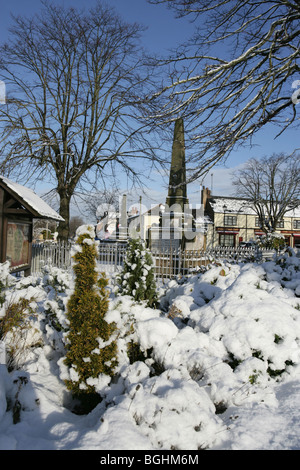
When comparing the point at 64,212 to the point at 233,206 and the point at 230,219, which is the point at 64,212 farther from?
the point at 233,206

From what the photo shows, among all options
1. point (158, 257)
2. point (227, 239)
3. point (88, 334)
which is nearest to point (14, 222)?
point (158, 257)

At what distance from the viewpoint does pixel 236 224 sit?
145 feet

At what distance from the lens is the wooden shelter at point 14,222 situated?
841 centimetres

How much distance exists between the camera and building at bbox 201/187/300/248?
43.4 metres

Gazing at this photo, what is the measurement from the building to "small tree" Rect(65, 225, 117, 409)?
40.1 metres

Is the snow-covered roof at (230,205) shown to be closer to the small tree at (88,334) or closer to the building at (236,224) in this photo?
the building at (236,224)

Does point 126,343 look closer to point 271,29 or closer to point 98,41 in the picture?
point 271,29

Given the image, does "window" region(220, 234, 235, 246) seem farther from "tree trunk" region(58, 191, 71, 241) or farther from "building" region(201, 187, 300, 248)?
"tree trunk" region(58, 191, 71, 241)

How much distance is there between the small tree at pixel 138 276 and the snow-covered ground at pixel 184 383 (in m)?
0.79

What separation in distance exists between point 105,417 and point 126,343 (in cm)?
126

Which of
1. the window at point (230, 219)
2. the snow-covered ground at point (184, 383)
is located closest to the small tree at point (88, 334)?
the snow-covered ground at point (184, 383)

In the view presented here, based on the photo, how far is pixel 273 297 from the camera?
183 inches

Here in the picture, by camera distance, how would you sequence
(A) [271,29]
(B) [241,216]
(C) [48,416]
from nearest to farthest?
(C) [48,416] < (A) [271,29] < (B) [241,216]

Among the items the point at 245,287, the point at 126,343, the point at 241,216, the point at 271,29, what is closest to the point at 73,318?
the point at 126,343
